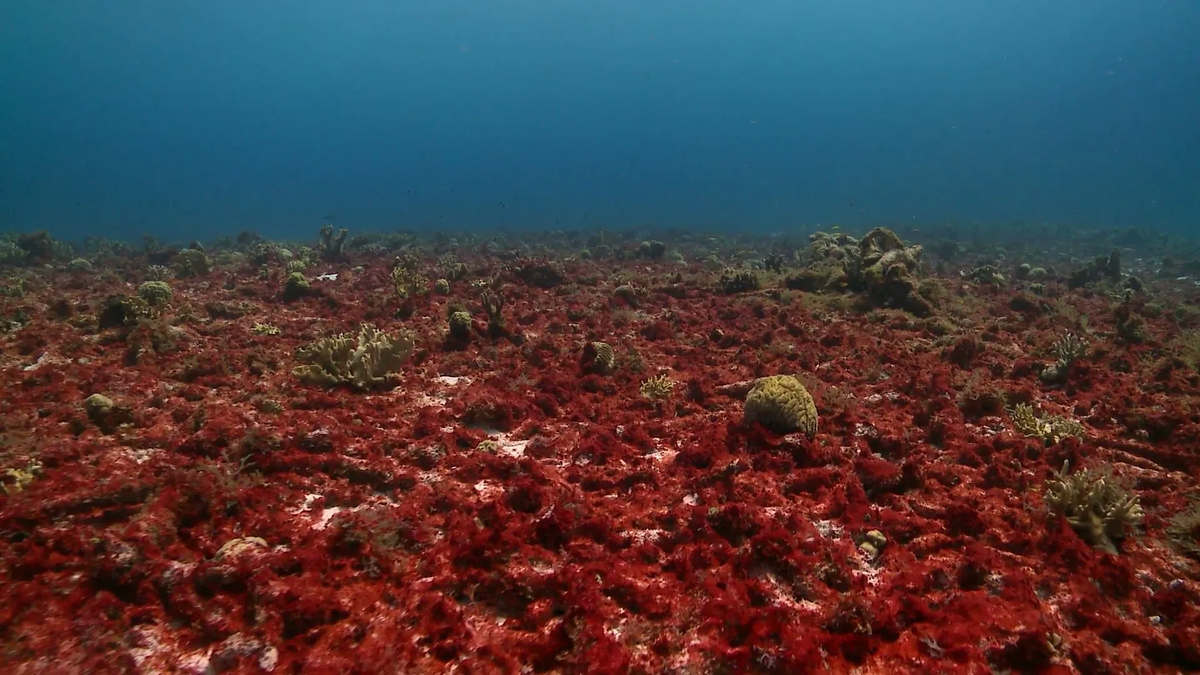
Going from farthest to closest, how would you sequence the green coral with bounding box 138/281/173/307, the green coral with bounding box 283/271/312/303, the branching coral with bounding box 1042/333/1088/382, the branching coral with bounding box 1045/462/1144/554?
the green coral with bounding box 283/271/312/303
the green coral with bounding box 138/281/173/307
the branching coral with bounding box 1042/333/1088/382
the branching coral with bounding box 1045/462/1144/554

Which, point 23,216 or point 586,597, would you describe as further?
point 23,216

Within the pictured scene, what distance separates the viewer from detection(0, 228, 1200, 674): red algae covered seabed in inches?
173

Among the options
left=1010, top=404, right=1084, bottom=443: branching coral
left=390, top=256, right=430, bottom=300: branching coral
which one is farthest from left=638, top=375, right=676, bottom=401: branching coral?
left=390, top=256, right=430, bottom=300: branching coral

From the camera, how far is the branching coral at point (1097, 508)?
5.68 m

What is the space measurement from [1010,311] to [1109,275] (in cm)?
1524

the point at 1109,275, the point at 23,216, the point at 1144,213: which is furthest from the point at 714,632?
the point at 23,216

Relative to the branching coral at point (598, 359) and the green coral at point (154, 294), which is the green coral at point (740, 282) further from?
the green coral at point (154, 294)

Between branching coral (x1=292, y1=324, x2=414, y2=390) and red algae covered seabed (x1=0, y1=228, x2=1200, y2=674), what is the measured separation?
0.38 meters

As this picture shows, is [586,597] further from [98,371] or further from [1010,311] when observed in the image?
[1010,311]

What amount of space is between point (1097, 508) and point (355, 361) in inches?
425

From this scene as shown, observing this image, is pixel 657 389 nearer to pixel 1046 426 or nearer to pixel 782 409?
pixel 782 409

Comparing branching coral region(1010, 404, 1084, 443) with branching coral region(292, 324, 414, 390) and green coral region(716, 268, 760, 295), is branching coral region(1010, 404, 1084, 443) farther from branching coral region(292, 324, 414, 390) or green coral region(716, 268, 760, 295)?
branching coral region(292, 324, 414, 390)

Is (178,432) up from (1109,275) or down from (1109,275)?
up

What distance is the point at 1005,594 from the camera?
489 centimetres
